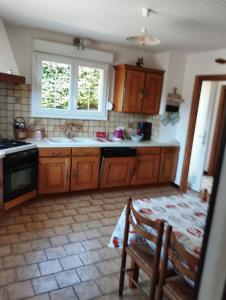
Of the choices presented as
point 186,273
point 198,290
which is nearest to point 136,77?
point 186,273

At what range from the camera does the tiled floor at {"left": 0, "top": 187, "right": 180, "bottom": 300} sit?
2.02 meters

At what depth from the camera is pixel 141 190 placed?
447cm

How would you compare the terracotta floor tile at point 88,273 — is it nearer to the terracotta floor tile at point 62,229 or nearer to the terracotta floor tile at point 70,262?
the terracotta floor tile at point 70,262

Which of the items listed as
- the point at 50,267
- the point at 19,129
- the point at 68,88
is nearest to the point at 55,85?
the point at 68,88

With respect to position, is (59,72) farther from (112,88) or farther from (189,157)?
(189,157)

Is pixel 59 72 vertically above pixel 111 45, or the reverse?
pixel 111 45

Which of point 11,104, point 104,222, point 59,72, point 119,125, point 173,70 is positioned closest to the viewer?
point 104,222

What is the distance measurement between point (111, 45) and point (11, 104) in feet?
6.26

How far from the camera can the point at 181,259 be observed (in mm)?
1493

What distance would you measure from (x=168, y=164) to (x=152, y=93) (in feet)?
4.31

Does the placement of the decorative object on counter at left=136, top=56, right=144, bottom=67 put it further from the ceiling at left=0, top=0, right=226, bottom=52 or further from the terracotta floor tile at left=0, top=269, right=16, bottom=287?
the terracotta floor tile at left=0, top=269, right=16, bottom=287

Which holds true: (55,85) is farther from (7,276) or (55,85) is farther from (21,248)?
(7,276)

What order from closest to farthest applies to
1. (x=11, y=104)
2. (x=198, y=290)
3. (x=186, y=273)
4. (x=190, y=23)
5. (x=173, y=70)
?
(x=198, y=290) → (x=186, y=273) → (x=190, y=23) → (x=11, y=104) → (x=173, y=70)

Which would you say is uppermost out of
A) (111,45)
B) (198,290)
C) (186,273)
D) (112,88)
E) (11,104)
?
(111,45)
